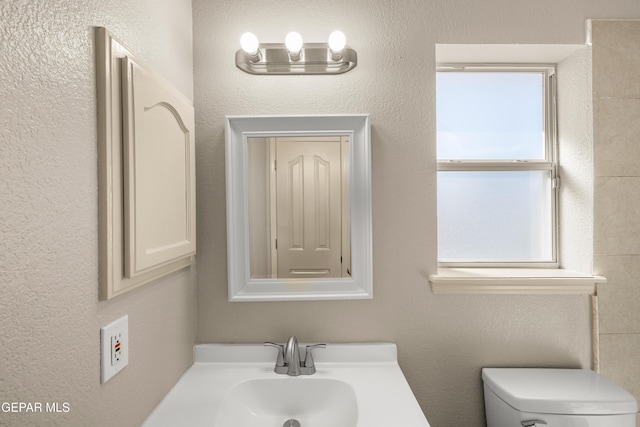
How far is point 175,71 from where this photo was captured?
1160 mm

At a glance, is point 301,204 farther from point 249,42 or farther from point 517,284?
point 517,284

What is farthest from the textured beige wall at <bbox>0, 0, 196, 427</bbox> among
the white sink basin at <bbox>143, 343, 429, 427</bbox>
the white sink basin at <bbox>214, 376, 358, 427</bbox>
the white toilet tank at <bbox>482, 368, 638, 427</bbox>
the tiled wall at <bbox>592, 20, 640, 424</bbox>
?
the tiled wall at <bbox>592, 20, 640, 424</bbox>

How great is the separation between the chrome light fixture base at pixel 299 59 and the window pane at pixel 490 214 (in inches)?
25.2

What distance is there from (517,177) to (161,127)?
4.68 feet

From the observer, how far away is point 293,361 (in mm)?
1217

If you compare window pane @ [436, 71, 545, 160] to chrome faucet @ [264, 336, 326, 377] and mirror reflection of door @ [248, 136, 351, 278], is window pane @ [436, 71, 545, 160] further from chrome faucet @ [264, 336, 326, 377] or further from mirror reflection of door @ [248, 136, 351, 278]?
chrome faucet @ [264, 336, 326, 377]

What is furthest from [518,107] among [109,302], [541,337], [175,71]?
[109,302]

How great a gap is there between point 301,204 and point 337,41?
0.59m

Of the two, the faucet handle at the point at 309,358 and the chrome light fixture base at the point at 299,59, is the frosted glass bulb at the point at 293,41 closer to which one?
the chrome light fixture base at the point at 299,59

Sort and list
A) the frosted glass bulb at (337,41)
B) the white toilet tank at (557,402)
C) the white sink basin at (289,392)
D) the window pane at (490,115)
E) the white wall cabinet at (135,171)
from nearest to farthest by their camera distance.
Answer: the white wall cabinet at (135,171) < the white sink basin at (289,392) < the white toilet tank at (557,402) < the frosted glass bulb at (337,41) < the window pane at (490,115)

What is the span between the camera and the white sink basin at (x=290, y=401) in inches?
44.4

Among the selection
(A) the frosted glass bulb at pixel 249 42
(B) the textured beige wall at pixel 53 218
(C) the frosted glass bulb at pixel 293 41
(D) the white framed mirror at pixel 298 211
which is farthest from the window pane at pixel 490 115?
(B) the textured beige wall at pixel 53 218

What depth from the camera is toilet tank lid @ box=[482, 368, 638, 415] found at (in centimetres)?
112

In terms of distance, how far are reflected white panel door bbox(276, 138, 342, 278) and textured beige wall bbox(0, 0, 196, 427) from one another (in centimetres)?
59
